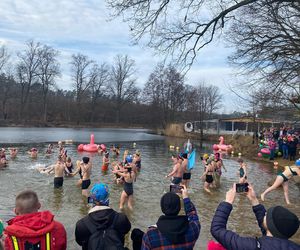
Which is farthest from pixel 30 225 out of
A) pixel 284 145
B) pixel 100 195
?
pixel 284 145

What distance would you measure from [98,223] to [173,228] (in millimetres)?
734

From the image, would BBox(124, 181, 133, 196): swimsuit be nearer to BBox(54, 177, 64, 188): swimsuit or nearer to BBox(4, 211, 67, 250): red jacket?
BBox(54, 177, 64, 188): swimsuit

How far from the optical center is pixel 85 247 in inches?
137

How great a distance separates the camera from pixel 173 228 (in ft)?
10.8

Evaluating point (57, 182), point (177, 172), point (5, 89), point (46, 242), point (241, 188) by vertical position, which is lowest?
point (57, 182)

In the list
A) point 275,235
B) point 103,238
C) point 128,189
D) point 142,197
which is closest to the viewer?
point 275,235

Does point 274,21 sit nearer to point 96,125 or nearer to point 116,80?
point 96,125

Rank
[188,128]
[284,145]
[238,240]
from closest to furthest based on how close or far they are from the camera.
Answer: [238,240], [284,145], [188,128]

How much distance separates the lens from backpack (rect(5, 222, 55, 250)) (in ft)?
10.4

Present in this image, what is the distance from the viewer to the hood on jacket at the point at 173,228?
3.29 m

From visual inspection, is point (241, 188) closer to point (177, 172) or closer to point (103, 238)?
point (103, 238)

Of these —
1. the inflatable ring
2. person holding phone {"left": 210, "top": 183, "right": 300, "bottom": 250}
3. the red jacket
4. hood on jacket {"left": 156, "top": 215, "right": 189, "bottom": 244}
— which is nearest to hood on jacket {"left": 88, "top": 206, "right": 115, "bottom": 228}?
the red jacket

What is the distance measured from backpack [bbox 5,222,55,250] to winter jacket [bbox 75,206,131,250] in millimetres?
324

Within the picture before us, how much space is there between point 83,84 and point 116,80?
7.34 m
